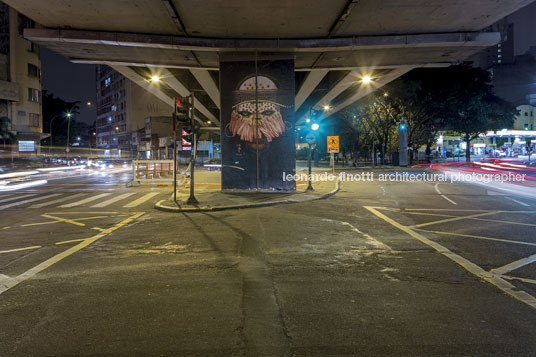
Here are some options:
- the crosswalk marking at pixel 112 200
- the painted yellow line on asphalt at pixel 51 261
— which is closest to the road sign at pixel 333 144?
the crosswalk marking at pixel 112 200

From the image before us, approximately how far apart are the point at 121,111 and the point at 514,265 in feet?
379

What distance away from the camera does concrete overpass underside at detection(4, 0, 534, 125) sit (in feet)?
41.1

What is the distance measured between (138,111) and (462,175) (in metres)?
82.6

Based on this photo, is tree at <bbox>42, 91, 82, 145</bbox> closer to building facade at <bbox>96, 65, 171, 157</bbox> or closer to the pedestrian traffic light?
building facade at <bbox>96, 65, 171, 157</bbox>

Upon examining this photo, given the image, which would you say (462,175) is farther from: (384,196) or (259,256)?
(259,256)

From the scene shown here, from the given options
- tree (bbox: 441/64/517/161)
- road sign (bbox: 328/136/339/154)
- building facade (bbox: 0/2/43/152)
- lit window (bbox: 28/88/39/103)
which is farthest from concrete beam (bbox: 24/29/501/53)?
lit window (bbox: 28/88/39/103)

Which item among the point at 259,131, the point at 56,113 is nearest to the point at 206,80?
the point at 259,131

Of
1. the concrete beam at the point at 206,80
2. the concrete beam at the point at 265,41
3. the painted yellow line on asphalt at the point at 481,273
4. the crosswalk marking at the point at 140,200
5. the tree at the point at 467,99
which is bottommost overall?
the painted yellow line on asphalt at the point at 481,273

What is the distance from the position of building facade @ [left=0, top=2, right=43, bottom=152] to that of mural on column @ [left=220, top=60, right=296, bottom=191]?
153 ft

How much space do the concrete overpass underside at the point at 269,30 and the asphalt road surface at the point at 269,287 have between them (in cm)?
698

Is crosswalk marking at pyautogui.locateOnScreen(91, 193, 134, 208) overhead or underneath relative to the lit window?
underneath

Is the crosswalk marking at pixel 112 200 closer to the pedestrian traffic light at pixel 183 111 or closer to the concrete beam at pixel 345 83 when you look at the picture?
the pedestrian traffic light at pixel 183 111

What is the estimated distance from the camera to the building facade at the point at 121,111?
87812 mm

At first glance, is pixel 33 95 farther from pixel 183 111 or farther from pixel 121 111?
pixel 183 111
